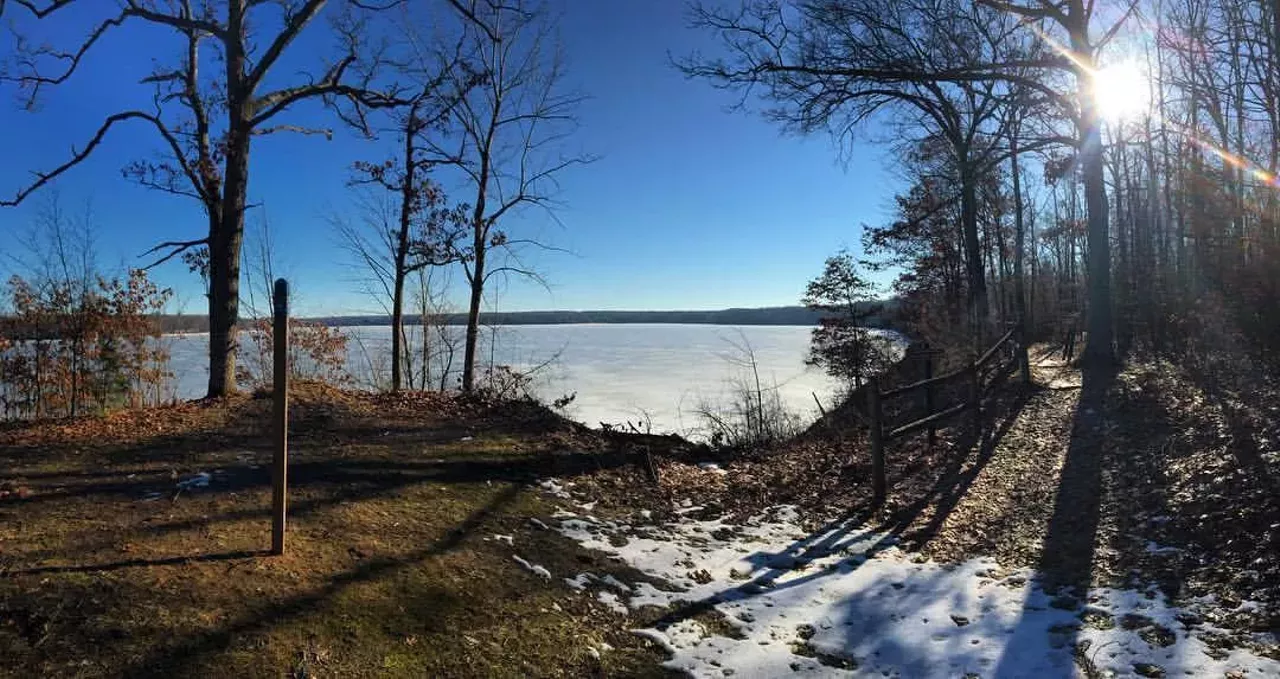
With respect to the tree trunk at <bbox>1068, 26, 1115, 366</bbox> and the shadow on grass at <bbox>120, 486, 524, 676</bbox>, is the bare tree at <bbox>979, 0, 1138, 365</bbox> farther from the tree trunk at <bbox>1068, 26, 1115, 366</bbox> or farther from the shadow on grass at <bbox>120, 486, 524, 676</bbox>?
the shadow on grass at <bbox>120, 486, 524, 676</bbox>

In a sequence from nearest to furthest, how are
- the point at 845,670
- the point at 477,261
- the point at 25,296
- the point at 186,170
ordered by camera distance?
1. the point at 845,670
2. the point at 186,170
3. the point at 25,296
4. the point at 477,261

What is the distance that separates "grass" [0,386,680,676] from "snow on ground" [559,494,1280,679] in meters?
0.46

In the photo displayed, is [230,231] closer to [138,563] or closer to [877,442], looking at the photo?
[138,563]

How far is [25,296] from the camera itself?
13.4m

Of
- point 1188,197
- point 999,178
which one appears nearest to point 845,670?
point 1188,197

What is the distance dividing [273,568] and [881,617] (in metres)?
4.14

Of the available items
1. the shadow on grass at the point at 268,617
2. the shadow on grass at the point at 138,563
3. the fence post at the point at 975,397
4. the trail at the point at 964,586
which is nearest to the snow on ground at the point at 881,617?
the trail at the point at 964,586

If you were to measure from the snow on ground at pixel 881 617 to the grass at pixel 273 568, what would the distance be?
456mm

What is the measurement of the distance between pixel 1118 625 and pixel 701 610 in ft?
9.05

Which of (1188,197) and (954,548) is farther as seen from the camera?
(1188,197)

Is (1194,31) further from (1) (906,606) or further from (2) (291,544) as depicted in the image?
(2) (291,544)

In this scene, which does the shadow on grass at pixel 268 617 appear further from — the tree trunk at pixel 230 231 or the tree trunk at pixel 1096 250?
the tree trunk at pixel 1096 250

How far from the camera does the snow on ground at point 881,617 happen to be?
4055 mm

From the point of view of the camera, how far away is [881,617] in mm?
4863
